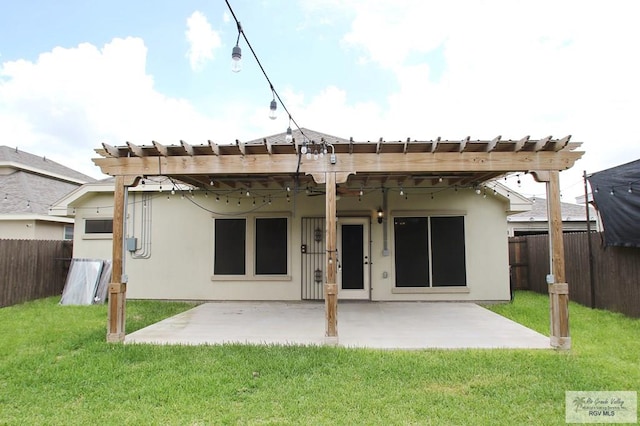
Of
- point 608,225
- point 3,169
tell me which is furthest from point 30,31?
point 608,225

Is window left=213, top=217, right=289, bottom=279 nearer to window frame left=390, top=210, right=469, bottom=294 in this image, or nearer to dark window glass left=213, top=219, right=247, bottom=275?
dark window glass left=213, top=219, right=247, bottom=275

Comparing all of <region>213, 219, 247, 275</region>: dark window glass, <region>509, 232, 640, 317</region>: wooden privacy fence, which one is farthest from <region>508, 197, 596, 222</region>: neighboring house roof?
<region>213, 219, 247, 275</region>: dark window glass

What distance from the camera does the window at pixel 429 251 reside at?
25.7ft

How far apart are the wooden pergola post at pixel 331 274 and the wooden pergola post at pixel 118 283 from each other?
9.03 feet

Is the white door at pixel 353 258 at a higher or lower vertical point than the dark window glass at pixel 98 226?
lower

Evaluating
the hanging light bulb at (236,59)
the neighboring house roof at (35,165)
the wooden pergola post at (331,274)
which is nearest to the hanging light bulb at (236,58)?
the hanging light bulb at (236,59)

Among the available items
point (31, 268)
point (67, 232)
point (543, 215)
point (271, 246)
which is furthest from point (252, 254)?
point (543, 215)

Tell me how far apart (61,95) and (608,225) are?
1643 centimetres

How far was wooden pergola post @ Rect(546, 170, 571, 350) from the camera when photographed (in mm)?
4332

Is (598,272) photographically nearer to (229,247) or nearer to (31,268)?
(229,247)

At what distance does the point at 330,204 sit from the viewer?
475 centimetres

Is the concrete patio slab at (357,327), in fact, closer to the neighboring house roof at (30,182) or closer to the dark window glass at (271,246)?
the dark window glass at (271,246)

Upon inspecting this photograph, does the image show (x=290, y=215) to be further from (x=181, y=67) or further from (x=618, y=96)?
(x=618, y=96)

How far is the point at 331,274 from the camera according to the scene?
469 centimetres
